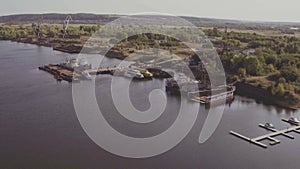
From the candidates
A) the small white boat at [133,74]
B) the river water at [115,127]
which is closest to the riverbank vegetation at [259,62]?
the river water at [115,127]

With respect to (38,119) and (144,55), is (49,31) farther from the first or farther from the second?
(38,119)

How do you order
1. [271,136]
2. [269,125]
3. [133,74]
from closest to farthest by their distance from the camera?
[271,136], [269,125], [133,74]

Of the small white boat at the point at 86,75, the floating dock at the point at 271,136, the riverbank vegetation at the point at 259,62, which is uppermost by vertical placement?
the riverbank vegetation at the point at 259,62

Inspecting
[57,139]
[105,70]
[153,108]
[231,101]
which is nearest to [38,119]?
[57,139]

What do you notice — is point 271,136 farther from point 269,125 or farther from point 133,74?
point 133,74

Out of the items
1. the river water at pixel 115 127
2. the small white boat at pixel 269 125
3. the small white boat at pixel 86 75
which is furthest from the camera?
the small white boat at pixel 86 75

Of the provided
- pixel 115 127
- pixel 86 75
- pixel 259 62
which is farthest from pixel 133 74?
pixel 115 127

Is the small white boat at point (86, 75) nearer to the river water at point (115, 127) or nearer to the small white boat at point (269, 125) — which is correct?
the river water at point (115, 127)

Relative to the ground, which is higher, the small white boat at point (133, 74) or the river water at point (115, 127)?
the small white boat at point (133, 74)

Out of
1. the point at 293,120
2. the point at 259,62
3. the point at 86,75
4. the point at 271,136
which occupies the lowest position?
the point at 271,136

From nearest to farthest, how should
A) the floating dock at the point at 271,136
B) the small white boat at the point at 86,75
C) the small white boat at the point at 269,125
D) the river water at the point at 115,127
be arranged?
1. the river water at the point at 115,127
2. the floating dock at the point at 271,136
3. the small white boat at the point at 269,125
4. the small white boat at the point at 86,75
